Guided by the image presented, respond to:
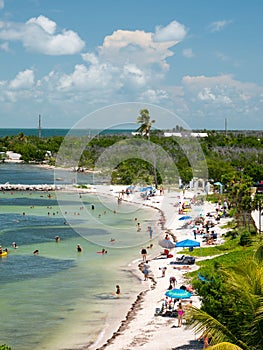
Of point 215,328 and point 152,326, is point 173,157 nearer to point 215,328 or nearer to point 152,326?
point 152,326

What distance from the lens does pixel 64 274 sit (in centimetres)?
3159

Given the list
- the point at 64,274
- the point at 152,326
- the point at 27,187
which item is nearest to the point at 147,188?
the point at 27,187

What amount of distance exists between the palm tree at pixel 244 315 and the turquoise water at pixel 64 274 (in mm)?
11149

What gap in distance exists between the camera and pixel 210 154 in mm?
95500

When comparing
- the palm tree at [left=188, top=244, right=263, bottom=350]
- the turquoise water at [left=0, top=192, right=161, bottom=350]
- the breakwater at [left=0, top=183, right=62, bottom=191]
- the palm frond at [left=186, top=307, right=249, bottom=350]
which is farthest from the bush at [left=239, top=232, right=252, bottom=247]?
the breakwater at [left=0, top=183, right=62, bottom=191]

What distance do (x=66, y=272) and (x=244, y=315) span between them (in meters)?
22.2

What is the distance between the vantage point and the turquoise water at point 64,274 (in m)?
22.6

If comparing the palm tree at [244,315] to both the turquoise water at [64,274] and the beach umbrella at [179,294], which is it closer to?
the turquoise water at [64,274]

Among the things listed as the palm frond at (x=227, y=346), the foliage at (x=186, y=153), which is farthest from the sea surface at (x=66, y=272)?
the palm frond at (x=227, y=346)

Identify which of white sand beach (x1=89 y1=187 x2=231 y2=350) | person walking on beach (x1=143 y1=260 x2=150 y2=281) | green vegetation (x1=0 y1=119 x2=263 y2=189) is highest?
green vegetation (x1=0 y1=119 x2=263 y2=189)

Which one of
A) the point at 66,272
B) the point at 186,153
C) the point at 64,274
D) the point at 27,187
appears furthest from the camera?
the point at 27,187

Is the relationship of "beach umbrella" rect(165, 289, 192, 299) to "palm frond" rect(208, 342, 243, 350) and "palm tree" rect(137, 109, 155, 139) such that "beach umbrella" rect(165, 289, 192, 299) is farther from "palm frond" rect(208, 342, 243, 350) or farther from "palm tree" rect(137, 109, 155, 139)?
"palm tree" rect(137, 109, 155, 139)

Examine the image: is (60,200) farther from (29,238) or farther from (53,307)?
(53,307)

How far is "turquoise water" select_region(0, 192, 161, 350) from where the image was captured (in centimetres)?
2262
